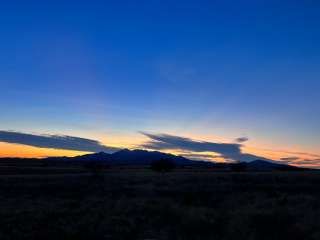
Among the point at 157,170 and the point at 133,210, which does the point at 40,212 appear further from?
the point at 157,170

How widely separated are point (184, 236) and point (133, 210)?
21.3 feet

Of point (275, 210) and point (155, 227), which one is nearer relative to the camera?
point (155, 227)

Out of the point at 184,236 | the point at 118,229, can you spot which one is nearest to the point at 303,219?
the point at 184,236

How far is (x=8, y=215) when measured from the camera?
17.8m

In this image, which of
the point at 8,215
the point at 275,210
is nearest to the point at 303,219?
the point at 275,210

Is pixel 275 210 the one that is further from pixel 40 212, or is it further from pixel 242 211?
pixel 40 212

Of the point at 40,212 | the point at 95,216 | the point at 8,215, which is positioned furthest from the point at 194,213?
the point at 8,215

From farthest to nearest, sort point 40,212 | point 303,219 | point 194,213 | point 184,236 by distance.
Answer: point 40,212 → point 194,213 → point 303,219 → point 184,236

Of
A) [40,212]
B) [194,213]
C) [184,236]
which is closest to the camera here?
[184,236]

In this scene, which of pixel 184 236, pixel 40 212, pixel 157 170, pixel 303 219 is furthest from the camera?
pixel 157 170

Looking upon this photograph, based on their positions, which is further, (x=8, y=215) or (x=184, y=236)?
(x=8, y=215)

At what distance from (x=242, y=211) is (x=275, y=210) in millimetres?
1700

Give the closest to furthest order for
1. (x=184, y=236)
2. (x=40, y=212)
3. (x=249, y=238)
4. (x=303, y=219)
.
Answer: (x=249, y=238)
(x=184, y=236)
(x=303, y=219)
(x=40, y=212)

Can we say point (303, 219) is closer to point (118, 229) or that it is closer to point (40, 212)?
point (118, 229)
